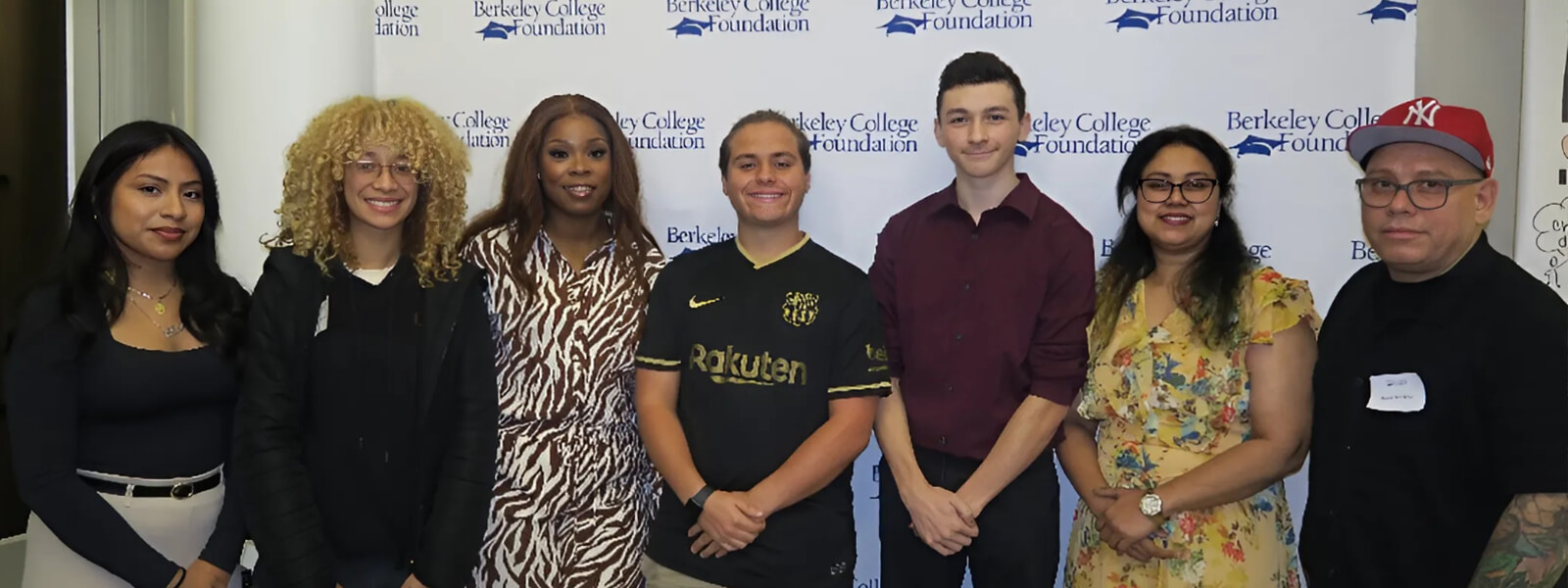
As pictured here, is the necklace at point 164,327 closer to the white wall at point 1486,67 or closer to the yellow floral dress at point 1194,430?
the yellow floral dress at point 1194,430

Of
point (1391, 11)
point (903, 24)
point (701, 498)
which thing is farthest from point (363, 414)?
point (1391, 11)

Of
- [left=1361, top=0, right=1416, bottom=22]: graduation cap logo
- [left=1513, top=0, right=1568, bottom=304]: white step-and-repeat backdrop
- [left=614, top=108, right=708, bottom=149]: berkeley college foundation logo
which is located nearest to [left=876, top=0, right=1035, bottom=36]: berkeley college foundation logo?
[left=614, top=108, right=708, bottom=149]: berkeley college foundation logo

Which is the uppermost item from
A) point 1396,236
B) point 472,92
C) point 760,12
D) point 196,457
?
point 760,12

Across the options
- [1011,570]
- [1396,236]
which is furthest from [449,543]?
[1396,236]

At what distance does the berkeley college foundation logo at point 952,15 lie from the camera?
3.16m

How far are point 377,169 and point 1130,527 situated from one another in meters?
1.87

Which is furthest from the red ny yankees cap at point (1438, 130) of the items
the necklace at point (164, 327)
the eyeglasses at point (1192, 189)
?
the necklace at point (164, 327)

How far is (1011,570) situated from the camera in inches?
94.2

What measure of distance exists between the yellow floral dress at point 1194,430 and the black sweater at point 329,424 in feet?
4.77

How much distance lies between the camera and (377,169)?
88.0 inches

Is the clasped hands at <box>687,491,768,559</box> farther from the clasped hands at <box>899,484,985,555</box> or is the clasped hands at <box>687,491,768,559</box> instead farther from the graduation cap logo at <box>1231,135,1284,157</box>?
the graduation cap logo at <box>1231,135,1284,157</box>

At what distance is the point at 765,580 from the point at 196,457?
1.28 metres

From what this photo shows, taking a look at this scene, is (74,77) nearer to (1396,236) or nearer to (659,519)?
(659,519)

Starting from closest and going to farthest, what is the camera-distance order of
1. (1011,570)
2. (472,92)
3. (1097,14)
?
(1011,570)
(1097,14)
(472,92)
